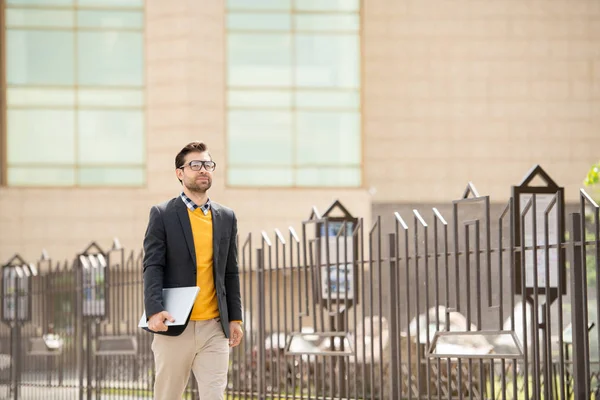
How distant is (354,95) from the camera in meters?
35.3

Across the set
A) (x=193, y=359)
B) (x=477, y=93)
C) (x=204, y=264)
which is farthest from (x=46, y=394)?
(x=477, y=93)

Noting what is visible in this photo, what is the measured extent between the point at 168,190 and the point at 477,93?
10.1m

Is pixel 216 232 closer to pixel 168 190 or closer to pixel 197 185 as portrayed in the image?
pixel 197 185

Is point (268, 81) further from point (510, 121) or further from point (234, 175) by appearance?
point (510, 121)

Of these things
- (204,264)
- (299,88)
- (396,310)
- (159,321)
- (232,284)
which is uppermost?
(299,88)

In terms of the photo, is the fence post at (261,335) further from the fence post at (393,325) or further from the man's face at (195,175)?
the man's face at (195,175)

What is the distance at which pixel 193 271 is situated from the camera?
6.94 m

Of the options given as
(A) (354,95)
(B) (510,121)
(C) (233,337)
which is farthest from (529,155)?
(C) (233,337)

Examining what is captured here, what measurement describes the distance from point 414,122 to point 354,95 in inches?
115

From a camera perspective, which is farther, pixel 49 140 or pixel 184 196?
pixel 49 140

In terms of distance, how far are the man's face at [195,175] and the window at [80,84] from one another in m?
28.4

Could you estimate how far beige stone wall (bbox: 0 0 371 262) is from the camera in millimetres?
33875

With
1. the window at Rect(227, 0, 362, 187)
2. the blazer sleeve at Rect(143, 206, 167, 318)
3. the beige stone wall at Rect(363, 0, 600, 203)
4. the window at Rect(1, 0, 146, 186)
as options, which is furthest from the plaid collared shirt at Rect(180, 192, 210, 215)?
the beige stone wall at Rect(363, 0, 600, 203)

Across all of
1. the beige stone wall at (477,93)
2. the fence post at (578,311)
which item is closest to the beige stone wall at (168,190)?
the beige stone wall at (477,93)
